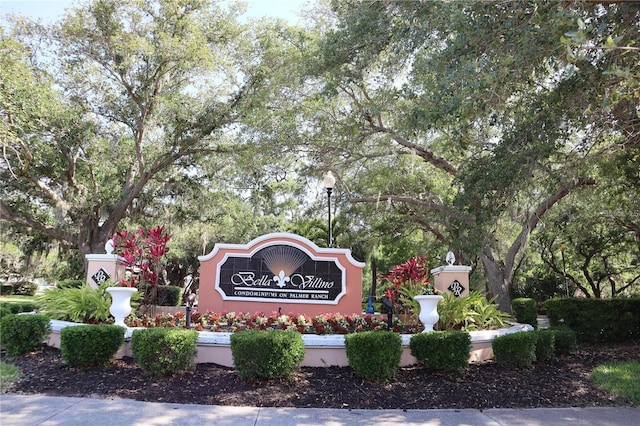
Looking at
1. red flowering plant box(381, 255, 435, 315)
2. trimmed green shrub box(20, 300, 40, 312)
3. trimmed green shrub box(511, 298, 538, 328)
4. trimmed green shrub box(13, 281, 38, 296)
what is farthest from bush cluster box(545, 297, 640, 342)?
trimmed green shrub box(13, 281, 38, 296)

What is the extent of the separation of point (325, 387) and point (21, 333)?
16.2ft

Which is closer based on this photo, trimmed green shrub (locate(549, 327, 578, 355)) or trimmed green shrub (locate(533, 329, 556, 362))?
trimmed green shrub (locate(533, 329, 556, 362))

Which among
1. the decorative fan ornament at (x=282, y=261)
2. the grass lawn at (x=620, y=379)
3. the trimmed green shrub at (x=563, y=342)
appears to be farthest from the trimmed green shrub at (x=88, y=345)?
the trimmed green shrub at (x=563, y=342)

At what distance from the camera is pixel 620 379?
7121 mm

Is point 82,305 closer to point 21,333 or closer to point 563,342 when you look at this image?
point 21,333

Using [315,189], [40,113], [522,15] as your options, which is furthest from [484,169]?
[40,113]

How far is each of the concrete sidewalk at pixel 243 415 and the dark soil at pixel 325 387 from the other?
0.77 feet

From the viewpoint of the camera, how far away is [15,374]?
657cm

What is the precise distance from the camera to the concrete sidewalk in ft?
16.9

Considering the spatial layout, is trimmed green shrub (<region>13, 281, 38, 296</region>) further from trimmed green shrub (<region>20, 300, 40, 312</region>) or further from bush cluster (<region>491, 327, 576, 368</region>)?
bush cluster (<region>491, 327, 576, 368</region>)

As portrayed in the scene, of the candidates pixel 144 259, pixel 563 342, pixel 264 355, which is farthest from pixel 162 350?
pixel 563 342

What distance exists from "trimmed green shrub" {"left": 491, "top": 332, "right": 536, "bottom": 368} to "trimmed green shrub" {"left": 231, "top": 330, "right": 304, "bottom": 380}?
3.29 m

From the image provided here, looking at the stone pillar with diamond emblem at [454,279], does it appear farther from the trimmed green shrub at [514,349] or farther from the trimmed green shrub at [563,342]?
the trimmed green shrub at [514,349]

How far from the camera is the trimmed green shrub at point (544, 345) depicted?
8117 mm
